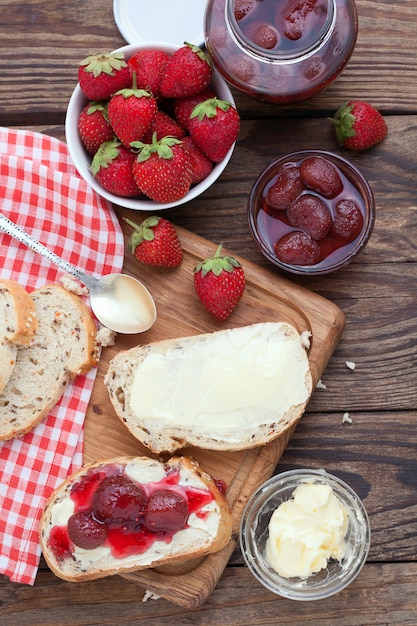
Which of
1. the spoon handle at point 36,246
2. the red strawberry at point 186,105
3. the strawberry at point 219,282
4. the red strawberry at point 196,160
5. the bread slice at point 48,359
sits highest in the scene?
the red strawberry at point 186,105

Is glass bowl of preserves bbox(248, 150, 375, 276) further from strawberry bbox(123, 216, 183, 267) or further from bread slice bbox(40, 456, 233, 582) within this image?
bread slice bbox(40, 456, 233, 582)

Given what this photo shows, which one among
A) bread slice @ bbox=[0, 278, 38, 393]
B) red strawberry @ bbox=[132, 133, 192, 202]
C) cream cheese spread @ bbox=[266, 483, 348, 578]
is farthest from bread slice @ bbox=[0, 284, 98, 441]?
cream cheese spread @ bbox=[266, 483, 348, 578]

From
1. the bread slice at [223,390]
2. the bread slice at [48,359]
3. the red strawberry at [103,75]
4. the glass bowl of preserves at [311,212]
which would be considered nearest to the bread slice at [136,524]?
the bread slice at [223,390]

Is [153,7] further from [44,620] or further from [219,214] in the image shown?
[44,620]

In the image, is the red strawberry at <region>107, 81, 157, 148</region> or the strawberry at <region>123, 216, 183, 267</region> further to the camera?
the strawberry at <region>123, 216, 183, 267</region>

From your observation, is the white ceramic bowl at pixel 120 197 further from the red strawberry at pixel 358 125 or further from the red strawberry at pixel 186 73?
the red strawberry at pixel 358 125

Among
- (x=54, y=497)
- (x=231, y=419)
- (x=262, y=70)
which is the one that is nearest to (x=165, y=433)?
(x=231, y=419)

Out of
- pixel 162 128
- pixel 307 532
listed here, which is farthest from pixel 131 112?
pixel 307 532
